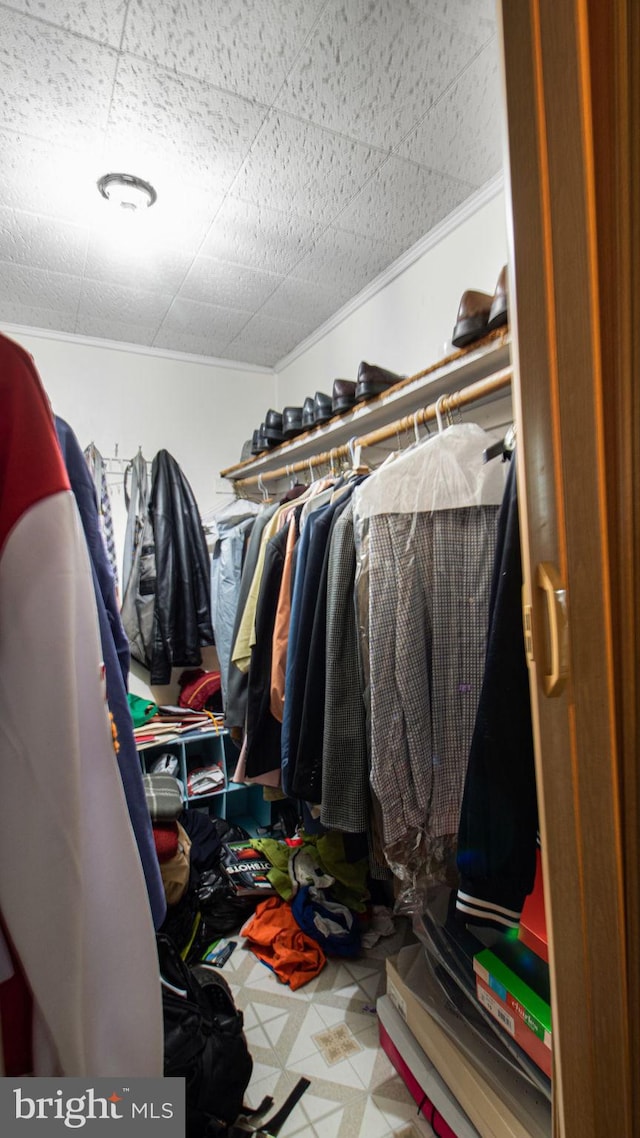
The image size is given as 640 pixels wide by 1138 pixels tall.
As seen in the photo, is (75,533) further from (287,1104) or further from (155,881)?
(287,1104)

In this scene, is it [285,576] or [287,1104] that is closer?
[287,1104]

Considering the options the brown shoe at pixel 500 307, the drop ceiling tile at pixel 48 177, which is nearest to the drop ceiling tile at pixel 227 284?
the drop ceiling tile at pixel 48 177

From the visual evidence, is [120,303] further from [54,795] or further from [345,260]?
[54,795]

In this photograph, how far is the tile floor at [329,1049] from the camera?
3.71ft

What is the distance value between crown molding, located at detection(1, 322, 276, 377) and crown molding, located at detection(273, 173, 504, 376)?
383 millimetres

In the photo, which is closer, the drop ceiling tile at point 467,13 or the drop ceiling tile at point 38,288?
the drop ceiling tile at point 467,13

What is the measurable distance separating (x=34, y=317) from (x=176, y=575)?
130cm

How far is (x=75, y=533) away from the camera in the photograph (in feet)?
1.70

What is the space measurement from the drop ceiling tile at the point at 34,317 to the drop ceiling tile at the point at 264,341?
2.45 feet

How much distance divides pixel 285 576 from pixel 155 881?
33.7 inches

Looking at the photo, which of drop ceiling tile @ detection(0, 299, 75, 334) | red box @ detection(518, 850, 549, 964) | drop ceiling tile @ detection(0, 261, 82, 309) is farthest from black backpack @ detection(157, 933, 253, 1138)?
drop ceiling tile @ detection(0, 299, 75, 334)

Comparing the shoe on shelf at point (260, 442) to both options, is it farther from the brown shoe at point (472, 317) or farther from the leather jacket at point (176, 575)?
the brown shoe at point (472, 317)

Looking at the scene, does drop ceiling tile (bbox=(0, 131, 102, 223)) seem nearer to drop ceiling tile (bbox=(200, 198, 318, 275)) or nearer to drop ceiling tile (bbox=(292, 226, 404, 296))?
drop ceiling tile (bbox=(200, 198, 318, 275))

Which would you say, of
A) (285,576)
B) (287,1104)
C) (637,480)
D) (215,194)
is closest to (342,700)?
(285,576)
